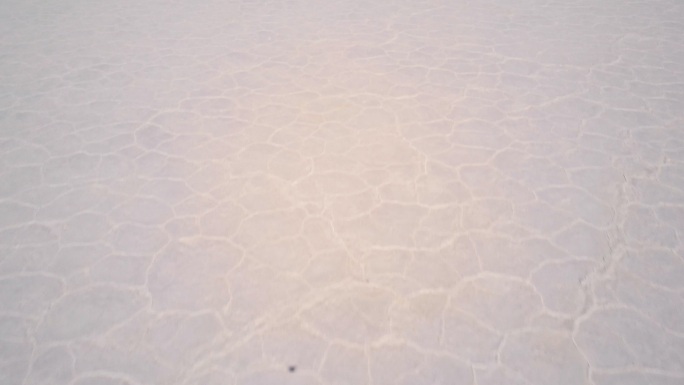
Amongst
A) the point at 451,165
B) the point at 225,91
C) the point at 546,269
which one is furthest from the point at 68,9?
the point at 546,269

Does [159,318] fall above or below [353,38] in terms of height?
below

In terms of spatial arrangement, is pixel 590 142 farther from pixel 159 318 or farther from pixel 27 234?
pixel 27 234

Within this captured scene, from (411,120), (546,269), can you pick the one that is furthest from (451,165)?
(546,269)

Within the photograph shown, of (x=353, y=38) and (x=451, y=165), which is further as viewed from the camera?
(x=353, y=38)

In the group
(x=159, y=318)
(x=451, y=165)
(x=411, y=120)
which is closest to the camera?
(x=159, y=318)

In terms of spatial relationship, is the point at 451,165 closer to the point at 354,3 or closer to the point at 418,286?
the point at 418,286

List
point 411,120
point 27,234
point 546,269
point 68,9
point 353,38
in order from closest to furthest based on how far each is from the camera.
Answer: point 546,269 → point 27,234 → point 411,120 → point 353,38 → point 68,9
